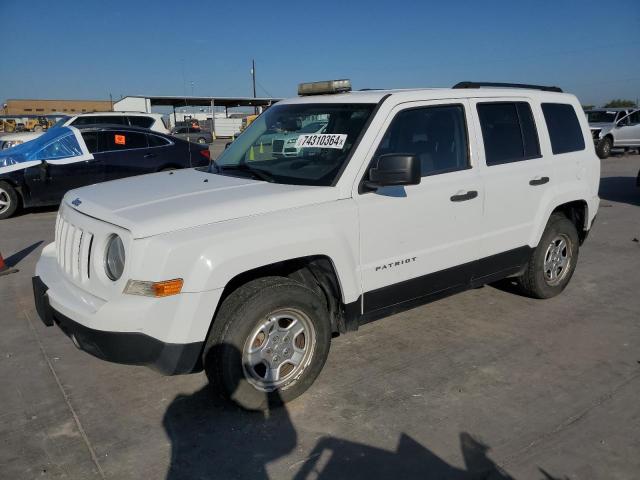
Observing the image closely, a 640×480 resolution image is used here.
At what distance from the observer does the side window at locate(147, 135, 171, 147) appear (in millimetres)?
10688

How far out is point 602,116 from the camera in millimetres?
22000

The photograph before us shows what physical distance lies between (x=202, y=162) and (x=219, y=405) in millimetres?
8234

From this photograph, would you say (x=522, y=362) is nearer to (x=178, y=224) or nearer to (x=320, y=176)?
(x=320, y=176)

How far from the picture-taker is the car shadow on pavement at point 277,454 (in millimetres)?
2777

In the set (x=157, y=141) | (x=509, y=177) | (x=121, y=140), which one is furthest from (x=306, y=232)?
(x=157, y=141)

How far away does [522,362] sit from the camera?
3980mm

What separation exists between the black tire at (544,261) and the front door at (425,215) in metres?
0.98

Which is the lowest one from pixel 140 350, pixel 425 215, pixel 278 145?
pixel 140 350

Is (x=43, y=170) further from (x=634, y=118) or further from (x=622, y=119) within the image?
(x=634, y=118)

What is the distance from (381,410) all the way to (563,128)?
3256 millimetres

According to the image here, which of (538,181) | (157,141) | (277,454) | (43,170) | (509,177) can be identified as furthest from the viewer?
(157,141)

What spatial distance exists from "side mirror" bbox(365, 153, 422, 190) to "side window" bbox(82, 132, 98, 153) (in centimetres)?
817

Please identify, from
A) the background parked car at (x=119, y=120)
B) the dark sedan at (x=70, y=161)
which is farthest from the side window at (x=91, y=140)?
the background parked car at (x=119, y=120)

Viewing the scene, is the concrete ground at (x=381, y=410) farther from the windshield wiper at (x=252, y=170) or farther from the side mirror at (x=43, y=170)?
the side mirror at (x=43, y=170)
